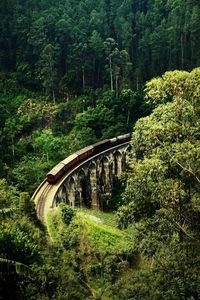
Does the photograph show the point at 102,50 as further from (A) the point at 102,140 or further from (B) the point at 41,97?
(A) the point at 102,140

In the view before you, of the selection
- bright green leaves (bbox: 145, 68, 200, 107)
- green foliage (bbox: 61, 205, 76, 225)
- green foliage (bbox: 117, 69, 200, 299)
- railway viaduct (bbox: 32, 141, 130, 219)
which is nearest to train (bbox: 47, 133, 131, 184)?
railway viaduct (bbox: 32, 141, 130, 219)

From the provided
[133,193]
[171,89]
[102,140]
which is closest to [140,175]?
[133,193]

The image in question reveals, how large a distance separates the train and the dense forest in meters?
2.41

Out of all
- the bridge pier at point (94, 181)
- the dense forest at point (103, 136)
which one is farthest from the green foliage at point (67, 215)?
the bridge pier at point (94, 181)

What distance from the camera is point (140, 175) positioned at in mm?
26391

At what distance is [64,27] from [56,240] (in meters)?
45.4

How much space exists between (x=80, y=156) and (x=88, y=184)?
Result: 2833mm

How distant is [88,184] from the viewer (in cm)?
5006

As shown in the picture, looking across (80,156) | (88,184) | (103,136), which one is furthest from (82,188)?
(103,136)

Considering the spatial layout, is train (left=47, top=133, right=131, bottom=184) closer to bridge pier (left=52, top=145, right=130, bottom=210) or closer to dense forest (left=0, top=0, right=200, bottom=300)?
bridge pier (left=52, top=145, right=130, bottom=210)

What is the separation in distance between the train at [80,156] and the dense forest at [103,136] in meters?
2.41

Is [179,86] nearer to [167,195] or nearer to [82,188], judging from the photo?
[167,195]

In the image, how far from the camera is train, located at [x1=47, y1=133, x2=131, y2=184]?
1721 inches

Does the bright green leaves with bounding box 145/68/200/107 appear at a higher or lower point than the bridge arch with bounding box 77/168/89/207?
higher
